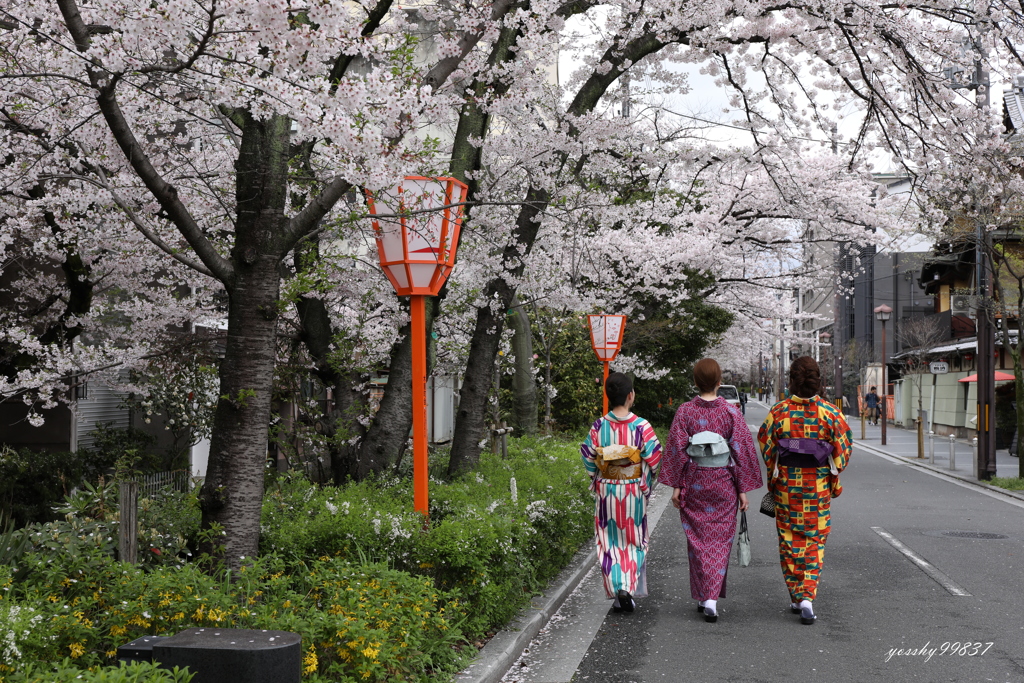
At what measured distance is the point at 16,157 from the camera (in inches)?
359

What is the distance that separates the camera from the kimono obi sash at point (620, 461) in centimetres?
660

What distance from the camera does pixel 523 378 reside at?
15867 mm

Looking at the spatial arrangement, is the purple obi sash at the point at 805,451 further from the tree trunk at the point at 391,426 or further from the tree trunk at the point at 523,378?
the tree trunk at the point at 523,378

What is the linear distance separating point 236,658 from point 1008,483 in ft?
52.1

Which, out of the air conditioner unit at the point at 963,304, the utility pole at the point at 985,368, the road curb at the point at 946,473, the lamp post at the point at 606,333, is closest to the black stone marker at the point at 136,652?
the lamp post at the point at 606,333

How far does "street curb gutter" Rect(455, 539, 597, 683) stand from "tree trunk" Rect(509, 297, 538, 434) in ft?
25.8

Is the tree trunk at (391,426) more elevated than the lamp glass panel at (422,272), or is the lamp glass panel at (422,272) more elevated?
the lamp glass panel at (422,272)

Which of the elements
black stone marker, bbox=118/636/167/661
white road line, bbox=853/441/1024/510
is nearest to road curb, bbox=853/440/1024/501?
white road line, bbox=853/441/1024/510

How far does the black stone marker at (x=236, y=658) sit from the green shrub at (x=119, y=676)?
0.19 feet

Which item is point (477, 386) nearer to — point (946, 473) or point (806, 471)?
point (806, 471)

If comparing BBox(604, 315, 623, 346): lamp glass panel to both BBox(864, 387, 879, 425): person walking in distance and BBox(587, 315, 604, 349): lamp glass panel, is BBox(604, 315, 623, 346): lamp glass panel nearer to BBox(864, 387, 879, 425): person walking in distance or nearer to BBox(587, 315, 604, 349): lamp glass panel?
BBox(587, 315, 604, 349): lamp glass panel

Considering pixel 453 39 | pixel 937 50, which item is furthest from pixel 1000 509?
pixel 453 39
